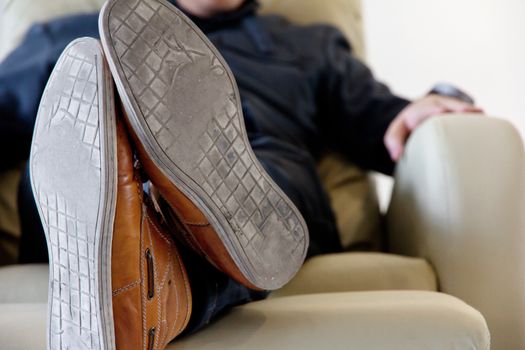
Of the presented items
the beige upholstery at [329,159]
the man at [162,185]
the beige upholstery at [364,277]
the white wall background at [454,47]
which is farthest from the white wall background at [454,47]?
the man at [162,185]

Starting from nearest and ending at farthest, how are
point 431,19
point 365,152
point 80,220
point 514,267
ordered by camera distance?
point 80,220
point 514,267
point 365,152
point 431,19

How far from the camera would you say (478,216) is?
0.97 m

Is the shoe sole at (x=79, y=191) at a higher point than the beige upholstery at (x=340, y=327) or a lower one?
higher

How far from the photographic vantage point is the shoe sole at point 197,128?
0.67 m

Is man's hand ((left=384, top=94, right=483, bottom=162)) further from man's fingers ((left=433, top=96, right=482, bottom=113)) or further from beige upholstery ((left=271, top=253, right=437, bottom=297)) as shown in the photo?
beige upholstery ((left=271, top=253, right=437, bottom=297))

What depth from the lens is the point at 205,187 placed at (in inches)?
27.1

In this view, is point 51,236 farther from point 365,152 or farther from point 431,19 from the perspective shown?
point 431,19

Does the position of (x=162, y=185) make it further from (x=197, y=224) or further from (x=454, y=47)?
(x=454, y=47)

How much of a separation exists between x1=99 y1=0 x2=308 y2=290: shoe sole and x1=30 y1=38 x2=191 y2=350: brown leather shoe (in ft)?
0.09

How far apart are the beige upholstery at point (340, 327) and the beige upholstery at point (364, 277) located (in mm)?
164

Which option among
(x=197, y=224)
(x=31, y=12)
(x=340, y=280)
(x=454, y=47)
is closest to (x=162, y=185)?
(x=197, y=224)

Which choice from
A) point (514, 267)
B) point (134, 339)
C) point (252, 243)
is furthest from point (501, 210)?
point (134, 339)

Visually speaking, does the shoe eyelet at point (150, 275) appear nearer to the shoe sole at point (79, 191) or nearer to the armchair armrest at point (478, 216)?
the shoe sole at point (79, 191)

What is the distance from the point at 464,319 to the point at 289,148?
1.73ft
